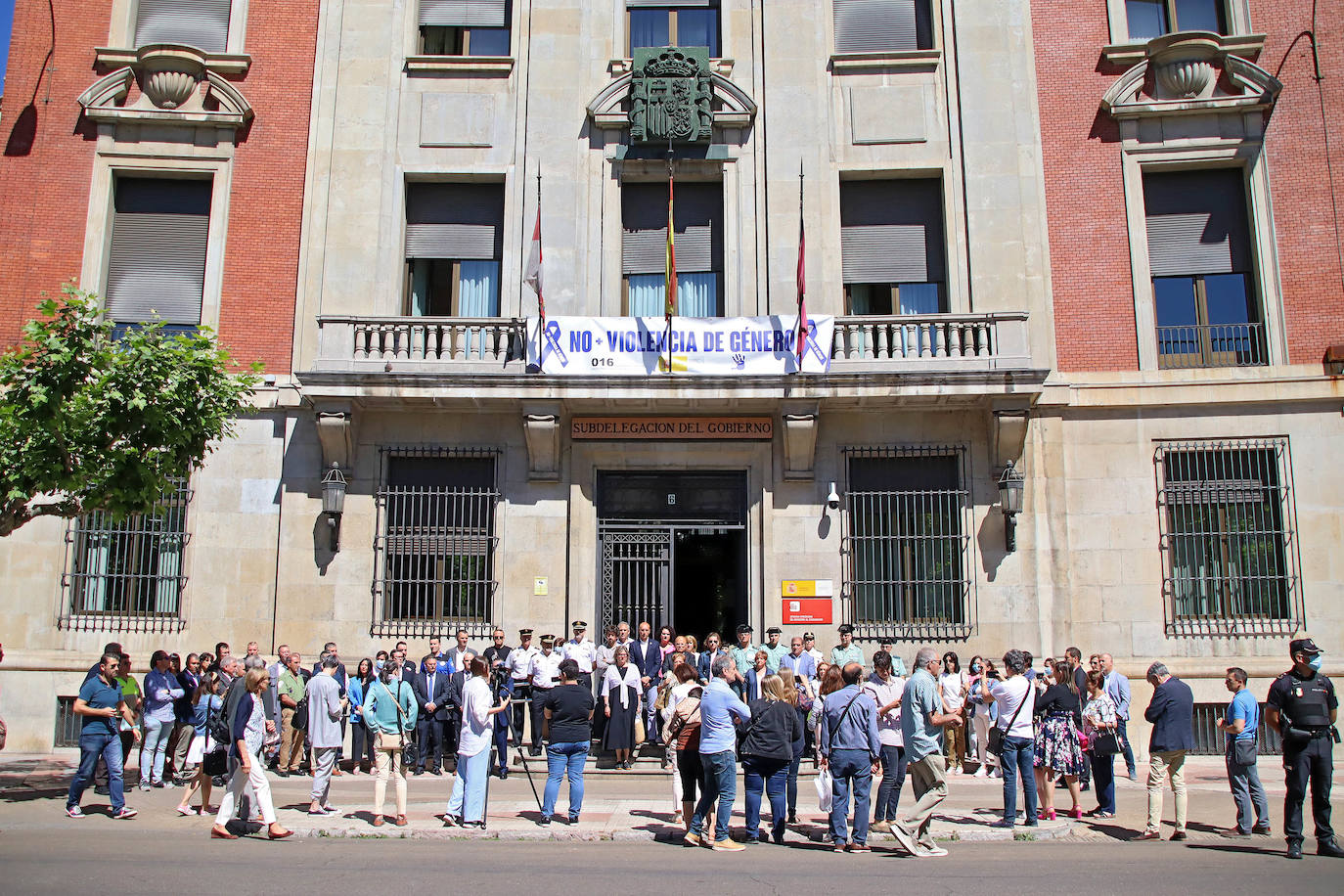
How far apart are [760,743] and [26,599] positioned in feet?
42.2

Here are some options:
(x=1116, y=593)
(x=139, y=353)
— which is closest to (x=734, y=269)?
(x=1116, y=593)

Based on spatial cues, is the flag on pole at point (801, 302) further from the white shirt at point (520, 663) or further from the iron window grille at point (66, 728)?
the iron window grille at point (66, 728)

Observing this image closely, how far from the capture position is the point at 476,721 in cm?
1072

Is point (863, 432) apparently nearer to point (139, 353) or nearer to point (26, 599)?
point (139, 353)

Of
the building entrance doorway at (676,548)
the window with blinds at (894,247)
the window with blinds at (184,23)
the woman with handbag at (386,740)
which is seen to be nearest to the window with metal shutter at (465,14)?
the window with blinds at (184,23)

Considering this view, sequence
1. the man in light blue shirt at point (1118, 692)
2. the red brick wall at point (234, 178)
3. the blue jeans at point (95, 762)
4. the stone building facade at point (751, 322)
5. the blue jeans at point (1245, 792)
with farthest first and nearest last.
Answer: the red brick wall at point (234, 178)
the stone building facade at point (751, 322)
the man in light blue shirt at point (1118, 692)
the blue jeans at point (95, 762)
the blue jeans at point (1245, 792)

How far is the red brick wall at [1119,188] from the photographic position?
55.1ft

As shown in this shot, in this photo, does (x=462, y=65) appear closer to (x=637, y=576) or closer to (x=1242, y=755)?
(x=637, y=576)

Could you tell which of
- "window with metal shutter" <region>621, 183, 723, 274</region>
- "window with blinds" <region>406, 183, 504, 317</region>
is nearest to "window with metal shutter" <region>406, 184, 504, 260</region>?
"window with blinds" <region>406, 183, 504, 317</region>

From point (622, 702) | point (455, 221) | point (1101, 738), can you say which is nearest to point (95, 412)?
point (622, 702)

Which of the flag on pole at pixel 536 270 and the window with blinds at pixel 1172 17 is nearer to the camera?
the flag on pole at pixel 536 270

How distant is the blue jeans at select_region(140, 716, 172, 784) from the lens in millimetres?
13065

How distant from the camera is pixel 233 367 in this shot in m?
16.9

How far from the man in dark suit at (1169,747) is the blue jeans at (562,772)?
5.78m
